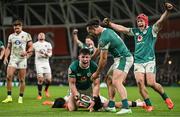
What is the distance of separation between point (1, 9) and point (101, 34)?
4235cm

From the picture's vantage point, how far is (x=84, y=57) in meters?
12.0

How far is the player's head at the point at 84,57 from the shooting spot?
11.8 meters

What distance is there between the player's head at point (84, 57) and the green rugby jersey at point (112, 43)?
513 mm

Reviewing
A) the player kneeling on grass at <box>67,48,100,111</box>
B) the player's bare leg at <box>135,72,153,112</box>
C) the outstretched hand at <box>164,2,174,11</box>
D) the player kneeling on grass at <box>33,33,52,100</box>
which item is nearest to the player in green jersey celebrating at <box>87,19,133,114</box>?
the player kneeling on grass at <box>67,48,100,111</box>

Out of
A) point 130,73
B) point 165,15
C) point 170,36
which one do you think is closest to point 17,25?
point 165,15

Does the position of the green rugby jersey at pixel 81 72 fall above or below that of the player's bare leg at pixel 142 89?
above

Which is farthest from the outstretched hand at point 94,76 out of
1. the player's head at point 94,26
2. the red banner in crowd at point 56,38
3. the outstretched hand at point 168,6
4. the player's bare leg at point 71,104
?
the red banner in crowd at point 56,38

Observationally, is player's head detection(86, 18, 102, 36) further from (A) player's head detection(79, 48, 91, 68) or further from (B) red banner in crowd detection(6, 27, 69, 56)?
(B) red banner in crowd detection(6, 27, 69, 56)

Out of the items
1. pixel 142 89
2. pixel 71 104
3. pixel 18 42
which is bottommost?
pixel 71 104

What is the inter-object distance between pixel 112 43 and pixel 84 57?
0.82 metres

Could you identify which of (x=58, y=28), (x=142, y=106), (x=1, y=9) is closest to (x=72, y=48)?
(x=58, y=28)

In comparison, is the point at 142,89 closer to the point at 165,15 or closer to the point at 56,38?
the point at 165,15

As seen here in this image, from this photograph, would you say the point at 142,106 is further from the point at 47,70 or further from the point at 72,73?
the point at 47,70

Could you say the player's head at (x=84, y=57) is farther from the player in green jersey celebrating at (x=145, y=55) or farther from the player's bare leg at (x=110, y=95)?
the player in green jersey celebrating at (x=145, y=55)
